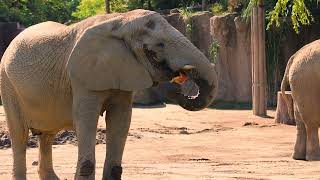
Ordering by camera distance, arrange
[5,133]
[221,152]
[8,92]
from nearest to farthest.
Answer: [8,92] → [221,152] → [5,133]

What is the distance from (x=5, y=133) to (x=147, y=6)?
17908 millimetres

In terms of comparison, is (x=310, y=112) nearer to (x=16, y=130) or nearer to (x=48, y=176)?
(x=48, y=176)

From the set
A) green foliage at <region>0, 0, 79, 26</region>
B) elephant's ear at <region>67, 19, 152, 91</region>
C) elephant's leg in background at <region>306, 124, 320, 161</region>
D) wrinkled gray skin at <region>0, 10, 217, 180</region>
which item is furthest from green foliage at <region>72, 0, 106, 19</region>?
elephant's ear at <region>67, 19, 152, 91</region>

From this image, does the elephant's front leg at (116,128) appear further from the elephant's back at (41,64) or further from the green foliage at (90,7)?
the green foliage at (90,7)

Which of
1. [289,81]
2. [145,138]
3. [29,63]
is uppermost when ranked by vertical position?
[29,63]

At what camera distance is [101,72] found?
21.5 ft

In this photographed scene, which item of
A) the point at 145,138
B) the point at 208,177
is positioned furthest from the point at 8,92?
the point at 145,138

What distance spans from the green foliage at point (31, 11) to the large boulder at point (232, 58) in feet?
49.7

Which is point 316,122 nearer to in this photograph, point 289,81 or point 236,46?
point 289,81

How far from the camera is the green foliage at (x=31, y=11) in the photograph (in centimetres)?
3431

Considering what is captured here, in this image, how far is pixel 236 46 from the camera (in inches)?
832

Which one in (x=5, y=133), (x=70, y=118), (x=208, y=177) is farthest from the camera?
(x=5, y=133)

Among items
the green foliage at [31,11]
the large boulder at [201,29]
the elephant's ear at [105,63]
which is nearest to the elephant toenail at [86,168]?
the elephant's ear at [105,63]

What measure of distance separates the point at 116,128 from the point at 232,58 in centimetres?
1469
